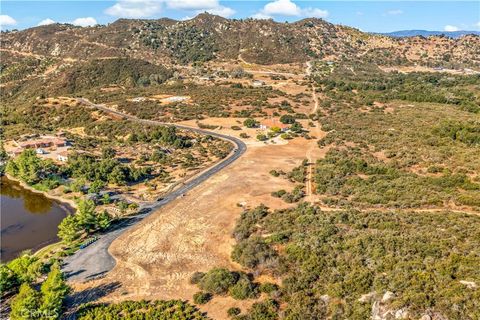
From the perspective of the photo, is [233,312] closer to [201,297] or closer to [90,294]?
[201,297]

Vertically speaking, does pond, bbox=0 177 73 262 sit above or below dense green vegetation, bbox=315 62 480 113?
below

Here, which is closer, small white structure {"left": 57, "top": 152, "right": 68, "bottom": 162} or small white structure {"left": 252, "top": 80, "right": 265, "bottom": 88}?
small white structure {"left": 57, "top": 152, "right": 68, "bottom": 162}

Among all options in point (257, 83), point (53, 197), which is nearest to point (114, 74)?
point (257, 83)

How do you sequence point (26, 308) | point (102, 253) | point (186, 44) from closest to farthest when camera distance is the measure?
point (26, 308) < point (102, 253) < point (186, 44)

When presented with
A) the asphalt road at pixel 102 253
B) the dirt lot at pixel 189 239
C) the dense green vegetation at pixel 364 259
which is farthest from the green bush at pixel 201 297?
the asphalt road at pixel 102 253

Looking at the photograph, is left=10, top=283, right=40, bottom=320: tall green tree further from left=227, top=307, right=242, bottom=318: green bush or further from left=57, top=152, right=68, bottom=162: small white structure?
left=57, top=152, right=68, bottom=162: small white structure

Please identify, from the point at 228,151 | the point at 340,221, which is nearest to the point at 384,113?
the point at 228,151

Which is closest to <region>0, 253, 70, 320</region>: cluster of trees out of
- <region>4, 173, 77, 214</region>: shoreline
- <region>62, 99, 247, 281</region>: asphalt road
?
<region>62, 99, 247, 281</region>: asphalt road
